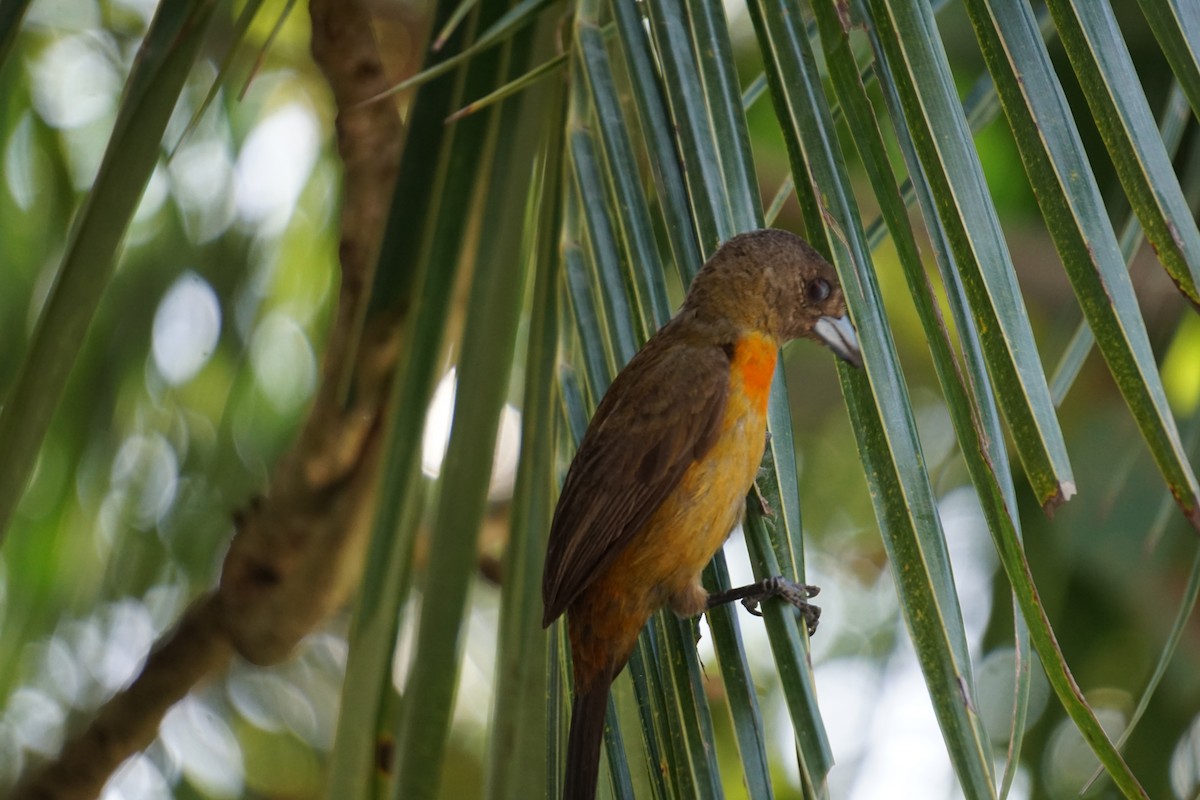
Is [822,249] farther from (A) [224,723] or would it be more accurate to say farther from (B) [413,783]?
(A) [224,723]

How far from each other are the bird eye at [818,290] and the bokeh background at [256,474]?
2.55 feet

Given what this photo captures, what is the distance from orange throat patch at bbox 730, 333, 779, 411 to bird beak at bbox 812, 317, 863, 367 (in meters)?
0.09

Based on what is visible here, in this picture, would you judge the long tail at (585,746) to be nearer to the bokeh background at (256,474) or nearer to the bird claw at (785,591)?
the bird claw at (785,591)

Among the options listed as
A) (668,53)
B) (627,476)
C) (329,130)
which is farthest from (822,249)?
(329,130)

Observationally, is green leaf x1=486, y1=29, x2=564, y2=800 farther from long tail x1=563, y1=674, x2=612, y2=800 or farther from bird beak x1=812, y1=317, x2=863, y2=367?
bird beak x1=812, y1=317, x2=863, y2=367

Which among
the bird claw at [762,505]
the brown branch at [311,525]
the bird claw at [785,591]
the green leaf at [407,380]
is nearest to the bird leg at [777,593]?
the bird claw at [785,591]

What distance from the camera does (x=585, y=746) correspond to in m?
1.89

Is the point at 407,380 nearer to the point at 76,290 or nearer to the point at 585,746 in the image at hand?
the point at 76,290

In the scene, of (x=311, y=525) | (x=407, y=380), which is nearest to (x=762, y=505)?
(x=407, y=380)

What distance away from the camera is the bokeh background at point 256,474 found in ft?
10.0

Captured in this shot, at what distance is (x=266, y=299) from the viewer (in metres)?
3.73

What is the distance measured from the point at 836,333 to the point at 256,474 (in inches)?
78.5

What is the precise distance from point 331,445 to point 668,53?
1.70 m

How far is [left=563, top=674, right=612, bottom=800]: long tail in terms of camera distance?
1859mm
